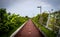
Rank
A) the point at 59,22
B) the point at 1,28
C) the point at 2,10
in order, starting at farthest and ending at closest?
1. the point at 59,22
2. the point at 2,10
3. the point at 1,28

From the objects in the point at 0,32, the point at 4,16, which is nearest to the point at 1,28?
the point at 0,32

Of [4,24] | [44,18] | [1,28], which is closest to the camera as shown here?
[1,28]

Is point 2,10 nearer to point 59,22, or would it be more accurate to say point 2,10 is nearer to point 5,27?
point 5,27

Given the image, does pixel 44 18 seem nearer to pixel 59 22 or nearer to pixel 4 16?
pixel 59 22

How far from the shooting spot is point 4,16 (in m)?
15.7

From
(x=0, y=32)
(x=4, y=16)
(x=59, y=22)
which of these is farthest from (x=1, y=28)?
(x=59, y=22)

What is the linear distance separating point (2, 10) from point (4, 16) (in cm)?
65

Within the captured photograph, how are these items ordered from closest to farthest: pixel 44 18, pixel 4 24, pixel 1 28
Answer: pixel 1 28, pixel 4 24, pixel 44 18

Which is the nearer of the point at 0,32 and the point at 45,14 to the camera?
the point at 0,32

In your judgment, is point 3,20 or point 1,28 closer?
point 1,28

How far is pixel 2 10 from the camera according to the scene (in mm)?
15633

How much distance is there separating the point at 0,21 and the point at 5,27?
A: 97 centimetres

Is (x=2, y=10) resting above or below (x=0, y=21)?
above

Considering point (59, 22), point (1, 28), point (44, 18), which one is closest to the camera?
point (1, 28)
